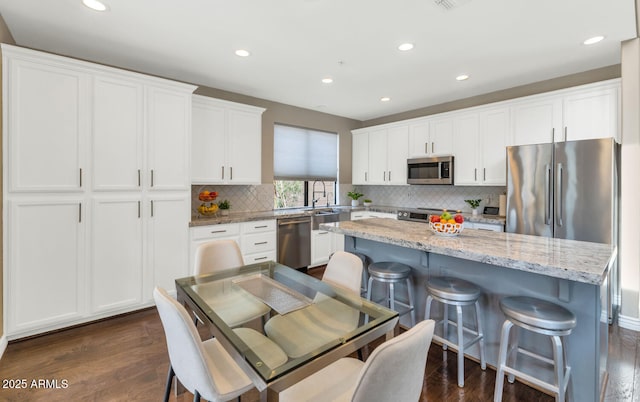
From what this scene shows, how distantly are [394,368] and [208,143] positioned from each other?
3506 mm

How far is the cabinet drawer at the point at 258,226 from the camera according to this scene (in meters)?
3.78

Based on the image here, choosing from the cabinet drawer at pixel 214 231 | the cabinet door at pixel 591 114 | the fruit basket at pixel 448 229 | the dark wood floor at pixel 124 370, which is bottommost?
the dark wood floor at pixel 124 370

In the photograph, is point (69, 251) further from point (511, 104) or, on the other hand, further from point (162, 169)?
point (511, 104)

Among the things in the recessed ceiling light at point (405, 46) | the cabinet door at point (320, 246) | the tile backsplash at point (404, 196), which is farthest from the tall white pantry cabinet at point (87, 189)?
the recessed ceiling light at point (405, 46)

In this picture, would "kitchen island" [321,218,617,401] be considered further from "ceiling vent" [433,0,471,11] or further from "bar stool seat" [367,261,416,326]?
"ceiling vent" [433,0,471,11]

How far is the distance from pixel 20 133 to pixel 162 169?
1.07 m

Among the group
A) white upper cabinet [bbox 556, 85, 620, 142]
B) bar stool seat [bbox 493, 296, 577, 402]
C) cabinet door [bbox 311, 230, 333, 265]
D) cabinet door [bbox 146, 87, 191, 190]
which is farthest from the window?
bar stool seat [bbox 493, 296, 577, 402]

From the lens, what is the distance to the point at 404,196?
5.29 m

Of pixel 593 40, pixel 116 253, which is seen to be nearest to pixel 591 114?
pixel 593 40

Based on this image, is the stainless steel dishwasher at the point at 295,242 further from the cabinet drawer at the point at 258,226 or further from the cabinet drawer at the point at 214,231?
the cabinet drawer at the point at 214,231

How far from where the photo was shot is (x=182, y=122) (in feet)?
10.6

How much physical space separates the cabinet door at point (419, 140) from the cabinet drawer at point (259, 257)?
268cm

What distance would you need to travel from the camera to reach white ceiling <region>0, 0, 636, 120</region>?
221cm

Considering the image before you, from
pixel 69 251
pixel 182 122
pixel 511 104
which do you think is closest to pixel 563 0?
pixel 511 104
